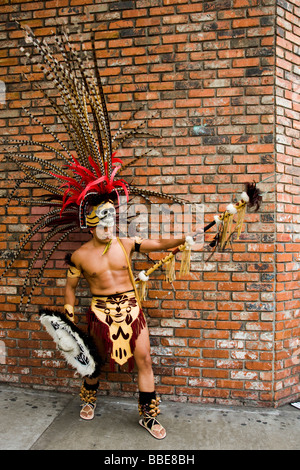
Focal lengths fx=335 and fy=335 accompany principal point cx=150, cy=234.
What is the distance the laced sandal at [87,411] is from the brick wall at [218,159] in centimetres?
35

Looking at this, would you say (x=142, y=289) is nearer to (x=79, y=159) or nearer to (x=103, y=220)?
(x=103, y=220)

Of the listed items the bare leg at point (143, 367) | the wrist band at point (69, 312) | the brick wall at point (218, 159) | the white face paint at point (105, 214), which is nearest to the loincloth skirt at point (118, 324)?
the bare leg at point (143, 367)

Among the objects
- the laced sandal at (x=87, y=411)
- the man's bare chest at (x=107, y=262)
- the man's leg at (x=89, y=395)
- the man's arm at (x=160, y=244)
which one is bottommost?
the laced sandal at (x=87, y=411)

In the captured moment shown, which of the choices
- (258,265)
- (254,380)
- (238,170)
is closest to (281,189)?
(238,170)

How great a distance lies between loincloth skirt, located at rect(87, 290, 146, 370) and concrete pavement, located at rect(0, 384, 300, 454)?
1.77 feet

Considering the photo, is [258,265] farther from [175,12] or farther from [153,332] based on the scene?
[175,12]

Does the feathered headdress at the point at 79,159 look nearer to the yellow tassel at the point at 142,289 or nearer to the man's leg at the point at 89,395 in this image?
the yellow tassel at the point at 142,289

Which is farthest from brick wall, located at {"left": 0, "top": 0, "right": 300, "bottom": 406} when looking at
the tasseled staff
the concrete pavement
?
the tasseled staff

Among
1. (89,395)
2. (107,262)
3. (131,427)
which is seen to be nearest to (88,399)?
(89,395)

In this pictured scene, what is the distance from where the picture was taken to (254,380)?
290 cm

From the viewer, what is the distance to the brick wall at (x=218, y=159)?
2.90 metres

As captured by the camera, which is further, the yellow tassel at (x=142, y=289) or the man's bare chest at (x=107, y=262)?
the yellow tassel at (x=142, y=289)

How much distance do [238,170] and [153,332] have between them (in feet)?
5.34

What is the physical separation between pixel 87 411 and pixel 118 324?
0.81 m
